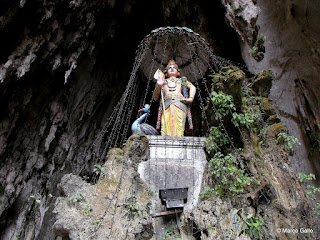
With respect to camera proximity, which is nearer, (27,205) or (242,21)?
(27,205)

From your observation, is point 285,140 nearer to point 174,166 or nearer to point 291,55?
point 174,166

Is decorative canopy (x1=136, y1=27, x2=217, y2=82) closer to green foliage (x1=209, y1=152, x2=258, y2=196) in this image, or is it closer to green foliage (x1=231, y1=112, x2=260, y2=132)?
green foliage (x1=231, y1=112, x2=260, y2=132)

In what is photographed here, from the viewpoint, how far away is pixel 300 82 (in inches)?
219

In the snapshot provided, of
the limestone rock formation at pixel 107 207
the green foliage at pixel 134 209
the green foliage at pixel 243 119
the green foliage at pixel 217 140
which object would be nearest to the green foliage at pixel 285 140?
the green foliage at pixel 243 119

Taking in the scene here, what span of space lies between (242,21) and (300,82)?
2.09 metres

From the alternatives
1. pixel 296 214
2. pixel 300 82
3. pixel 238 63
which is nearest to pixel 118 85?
pixel 238 63

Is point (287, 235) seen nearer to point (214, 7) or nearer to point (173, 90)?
point (173, 90)

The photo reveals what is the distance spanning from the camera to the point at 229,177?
3137mm

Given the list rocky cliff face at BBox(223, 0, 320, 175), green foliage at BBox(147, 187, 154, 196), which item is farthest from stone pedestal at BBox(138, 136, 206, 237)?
rocky cliff face at BBox(223, 0, 320, 175)

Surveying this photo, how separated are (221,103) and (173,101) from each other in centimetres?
151

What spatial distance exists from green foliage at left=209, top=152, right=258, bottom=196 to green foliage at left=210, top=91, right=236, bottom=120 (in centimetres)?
64

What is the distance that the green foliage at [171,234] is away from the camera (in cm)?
291

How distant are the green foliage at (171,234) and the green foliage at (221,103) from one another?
173cm

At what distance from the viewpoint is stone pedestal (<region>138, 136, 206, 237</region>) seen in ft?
11.3
